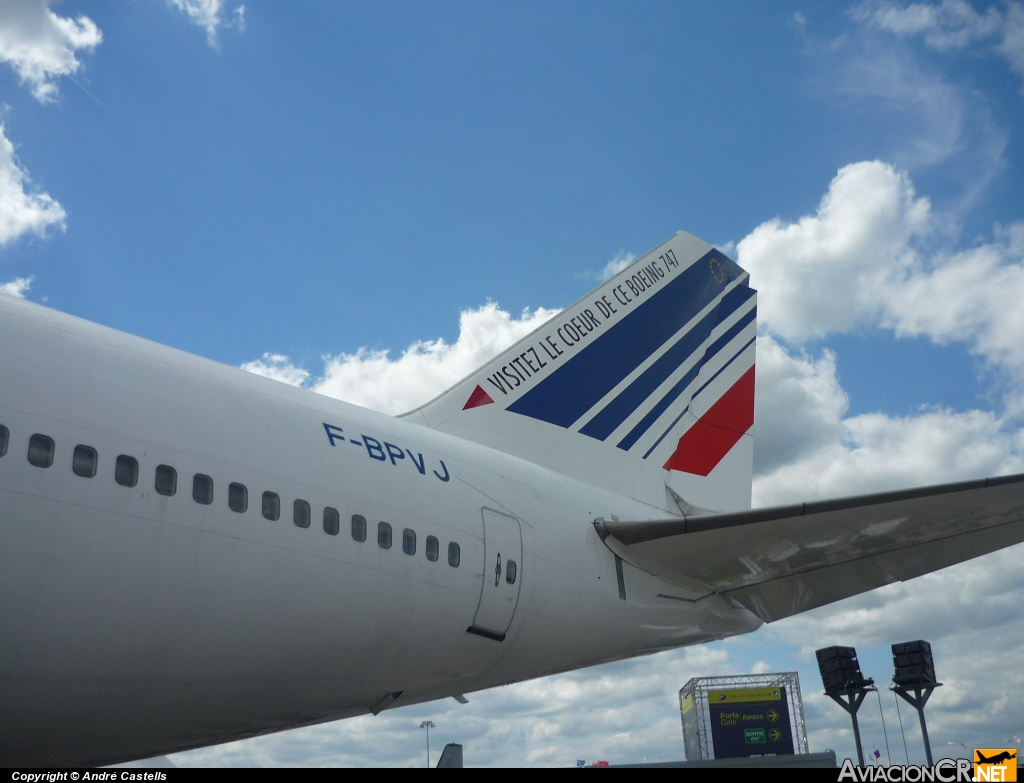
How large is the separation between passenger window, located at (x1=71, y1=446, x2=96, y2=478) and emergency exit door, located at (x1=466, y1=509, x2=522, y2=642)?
3134mm

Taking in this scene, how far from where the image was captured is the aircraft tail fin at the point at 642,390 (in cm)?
939

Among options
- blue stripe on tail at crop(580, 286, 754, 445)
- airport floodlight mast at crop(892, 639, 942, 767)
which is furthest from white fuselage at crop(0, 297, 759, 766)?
airport floodlight mast at crop(892, 639, 942, 767)

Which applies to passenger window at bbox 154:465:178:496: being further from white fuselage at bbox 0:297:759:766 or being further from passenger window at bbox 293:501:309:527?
passenger window at bbox 293:501:309:527

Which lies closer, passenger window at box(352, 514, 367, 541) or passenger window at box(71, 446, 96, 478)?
passenger window at box(71, 446, 96, 478)

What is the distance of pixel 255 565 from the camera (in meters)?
5.30

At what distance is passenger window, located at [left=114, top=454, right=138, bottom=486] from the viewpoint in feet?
15.9

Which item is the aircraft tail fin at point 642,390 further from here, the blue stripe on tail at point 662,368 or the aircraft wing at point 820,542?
the aircraft wing at point 820,542

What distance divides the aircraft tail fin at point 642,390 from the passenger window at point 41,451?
4.44 m

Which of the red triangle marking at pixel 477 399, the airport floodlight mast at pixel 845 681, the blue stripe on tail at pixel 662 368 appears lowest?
the airport floodlight mast at pixel 845 681

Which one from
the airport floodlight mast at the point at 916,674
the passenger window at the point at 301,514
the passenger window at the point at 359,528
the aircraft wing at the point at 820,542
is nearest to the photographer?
the passenger window at the point at 301,514

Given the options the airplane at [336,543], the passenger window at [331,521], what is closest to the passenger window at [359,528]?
the airplane at [336,543]

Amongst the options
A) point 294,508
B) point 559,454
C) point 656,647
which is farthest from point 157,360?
point 656,647

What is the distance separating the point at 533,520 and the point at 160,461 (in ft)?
11.3

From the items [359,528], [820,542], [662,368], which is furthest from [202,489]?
[662,368]
